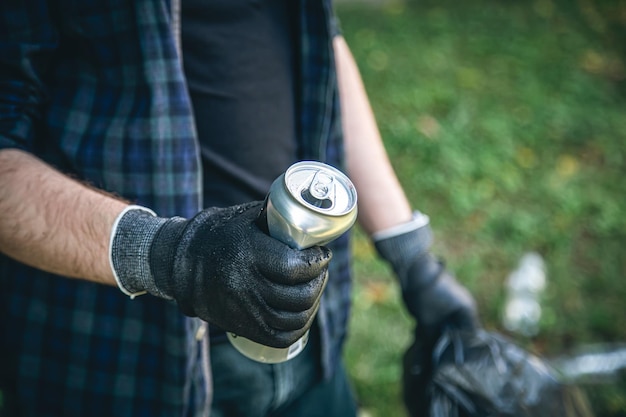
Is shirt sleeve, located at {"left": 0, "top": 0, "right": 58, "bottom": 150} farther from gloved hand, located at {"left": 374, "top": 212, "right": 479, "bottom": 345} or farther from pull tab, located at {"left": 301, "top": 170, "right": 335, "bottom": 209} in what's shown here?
gloved hand, located at {"left": 374, "top": 212, "right": 479, "bottom": 345}

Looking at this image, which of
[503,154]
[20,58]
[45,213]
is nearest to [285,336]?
[45,213]

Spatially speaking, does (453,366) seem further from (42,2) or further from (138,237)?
(42,2)

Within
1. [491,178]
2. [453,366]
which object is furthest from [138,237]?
[491,178]

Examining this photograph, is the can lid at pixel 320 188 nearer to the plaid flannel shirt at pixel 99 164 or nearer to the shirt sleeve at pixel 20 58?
the plaid flannel shirt at pixel 99 164

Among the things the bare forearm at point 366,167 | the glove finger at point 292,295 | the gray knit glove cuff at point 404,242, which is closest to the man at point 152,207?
the glove finger at point 292,295

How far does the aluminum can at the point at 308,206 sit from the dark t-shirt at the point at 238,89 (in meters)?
0.50

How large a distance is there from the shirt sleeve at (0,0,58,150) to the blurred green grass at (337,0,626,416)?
7.27 feet

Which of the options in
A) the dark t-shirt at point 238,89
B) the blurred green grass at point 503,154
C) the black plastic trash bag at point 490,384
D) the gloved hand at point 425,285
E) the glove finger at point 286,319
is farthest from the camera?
the blurred green grass at point 503,154

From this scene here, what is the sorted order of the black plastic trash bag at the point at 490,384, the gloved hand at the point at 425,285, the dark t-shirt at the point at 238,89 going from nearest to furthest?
1. the dark t-shirt at the point at 238,89
2. the black plastic trash bag at the point at 490,384
3. the gloved hand at the point at 425,285

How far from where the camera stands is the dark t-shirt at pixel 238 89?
1.46 metres

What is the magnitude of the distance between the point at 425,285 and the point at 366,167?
0.45 metres

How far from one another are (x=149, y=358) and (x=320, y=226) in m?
0.72

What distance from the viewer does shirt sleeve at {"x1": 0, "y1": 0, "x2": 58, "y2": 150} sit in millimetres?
1291

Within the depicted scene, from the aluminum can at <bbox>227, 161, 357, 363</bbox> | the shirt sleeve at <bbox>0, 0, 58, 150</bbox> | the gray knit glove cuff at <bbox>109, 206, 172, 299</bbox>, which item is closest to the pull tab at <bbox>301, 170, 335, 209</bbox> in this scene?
the aluminum can at <bbox>227, 161, 357, 363</bbox>
